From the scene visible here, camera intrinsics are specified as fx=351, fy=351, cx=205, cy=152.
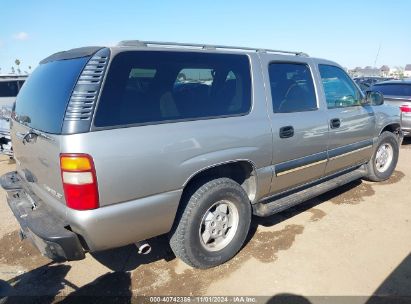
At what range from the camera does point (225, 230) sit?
3.37 meters

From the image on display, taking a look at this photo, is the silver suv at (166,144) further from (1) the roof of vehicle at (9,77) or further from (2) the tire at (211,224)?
(1) the roof of vehicle at (9,77)

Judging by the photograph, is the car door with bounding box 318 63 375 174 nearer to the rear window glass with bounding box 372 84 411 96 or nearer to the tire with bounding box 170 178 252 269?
the tire with bounding box 170 178 252 269

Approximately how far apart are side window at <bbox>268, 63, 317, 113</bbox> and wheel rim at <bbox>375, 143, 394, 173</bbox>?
80.5 inches

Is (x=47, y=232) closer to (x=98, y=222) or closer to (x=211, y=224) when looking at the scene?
(x=98, y=222)

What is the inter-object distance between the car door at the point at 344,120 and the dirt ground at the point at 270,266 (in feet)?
2.51

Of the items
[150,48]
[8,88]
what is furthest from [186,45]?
[8,88]

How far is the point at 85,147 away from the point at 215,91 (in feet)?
4.35

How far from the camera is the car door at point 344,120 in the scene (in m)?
4.19

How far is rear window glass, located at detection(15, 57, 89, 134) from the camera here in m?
2.52

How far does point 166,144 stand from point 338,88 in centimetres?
276

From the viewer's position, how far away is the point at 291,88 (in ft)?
12.5

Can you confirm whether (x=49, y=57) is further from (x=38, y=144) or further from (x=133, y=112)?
(x=133, y=112)

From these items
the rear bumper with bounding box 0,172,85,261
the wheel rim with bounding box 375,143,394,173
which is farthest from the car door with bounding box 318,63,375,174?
the rear bumper with bounding box 0,172,85,261

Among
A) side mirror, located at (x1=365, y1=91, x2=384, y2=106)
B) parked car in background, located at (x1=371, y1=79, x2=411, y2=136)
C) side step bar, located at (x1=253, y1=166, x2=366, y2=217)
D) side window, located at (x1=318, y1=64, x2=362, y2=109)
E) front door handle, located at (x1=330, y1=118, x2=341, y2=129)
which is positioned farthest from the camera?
parked car in background, located at (x1=371, y1=79, x2=411, y2=136)
